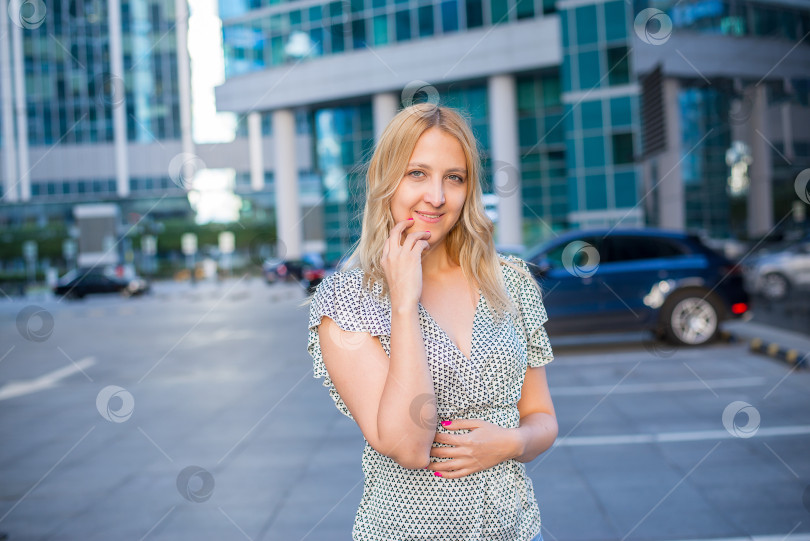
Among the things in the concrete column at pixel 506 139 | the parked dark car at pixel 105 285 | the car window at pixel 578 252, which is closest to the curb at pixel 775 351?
the car window at pixel 578 252

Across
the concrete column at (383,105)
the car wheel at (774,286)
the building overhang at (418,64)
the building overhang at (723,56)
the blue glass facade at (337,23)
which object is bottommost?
the car wheel at (774,286)

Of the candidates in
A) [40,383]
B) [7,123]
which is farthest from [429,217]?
[7,123]

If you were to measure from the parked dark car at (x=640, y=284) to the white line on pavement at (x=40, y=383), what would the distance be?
7.40m

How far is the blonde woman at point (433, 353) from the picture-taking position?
5.53 ft

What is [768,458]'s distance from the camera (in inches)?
221

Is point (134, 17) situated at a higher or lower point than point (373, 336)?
higher

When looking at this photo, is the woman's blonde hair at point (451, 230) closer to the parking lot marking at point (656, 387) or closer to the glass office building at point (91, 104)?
the parking lot marking at point (656, 387)

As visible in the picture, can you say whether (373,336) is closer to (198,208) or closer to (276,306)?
(276,306)

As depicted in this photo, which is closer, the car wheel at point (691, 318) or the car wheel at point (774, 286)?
the car wheel at point (691, 318)

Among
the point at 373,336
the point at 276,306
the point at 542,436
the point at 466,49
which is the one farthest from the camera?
the point at 466,49

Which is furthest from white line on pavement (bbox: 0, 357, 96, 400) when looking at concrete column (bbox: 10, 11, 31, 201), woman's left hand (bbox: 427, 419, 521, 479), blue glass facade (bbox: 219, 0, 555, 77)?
concrete column (bbox: 10, 11, 31, 201)

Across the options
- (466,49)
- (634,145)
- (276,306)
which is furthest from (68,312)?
(634,145)

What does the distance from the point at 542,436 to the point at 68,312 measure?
31.2m

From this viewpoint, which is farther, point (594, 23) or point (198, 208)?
point (198, 208)
